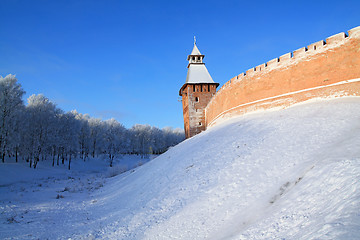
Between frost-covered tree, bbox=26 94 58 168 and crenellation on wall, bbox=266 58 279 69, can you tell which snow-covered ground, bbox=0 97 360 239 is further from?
frost-covered tree, bbox=26 94 58 168

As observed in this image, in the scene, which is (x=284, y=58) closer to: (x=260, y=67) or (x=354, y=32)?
(x=260, y=67)

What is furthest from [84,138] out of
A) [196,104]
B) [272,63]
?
[272,63]

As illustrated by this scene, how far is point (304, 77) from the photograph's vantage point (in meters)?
12.6

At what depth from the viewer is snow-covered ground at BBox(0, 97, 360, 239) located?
452cm

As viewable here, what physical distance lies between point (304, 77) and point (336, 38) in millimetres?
2365

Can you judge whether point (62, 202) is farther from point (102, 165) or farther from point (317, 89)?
point (102, 165)

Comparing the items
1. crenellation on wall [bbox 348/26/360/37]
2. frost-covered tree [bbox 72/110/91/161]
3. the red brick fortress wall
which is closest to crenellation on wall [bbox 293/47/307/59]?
the red brick fortress wall

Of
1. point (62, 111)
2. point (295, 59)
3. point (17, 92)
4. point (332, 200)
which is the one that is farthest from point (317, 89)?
point (62, 111)

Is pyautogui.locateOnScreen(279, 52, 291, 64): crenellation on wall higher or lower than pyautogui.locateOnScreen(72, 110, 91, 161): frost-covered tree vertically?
higher

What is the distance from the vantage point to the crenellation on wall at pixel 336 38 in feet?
36.2

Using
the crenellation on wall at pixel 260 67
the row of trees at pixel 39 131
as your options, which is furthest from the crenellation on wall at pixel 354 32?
the row of trees at pixel 39 131

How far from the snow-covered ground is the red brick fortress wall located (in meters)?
0.92

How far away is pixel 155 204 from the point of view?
28.6ft

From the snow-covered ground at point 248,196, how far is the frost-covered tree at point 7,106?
57.6 ft
